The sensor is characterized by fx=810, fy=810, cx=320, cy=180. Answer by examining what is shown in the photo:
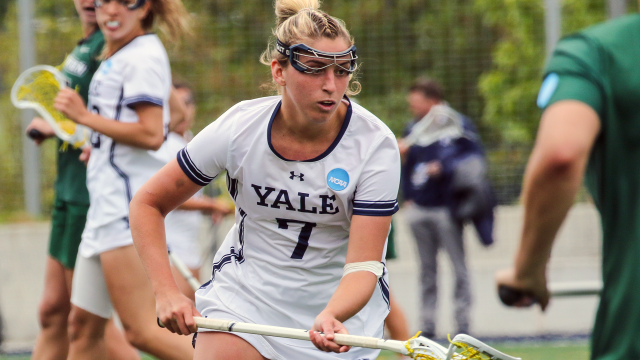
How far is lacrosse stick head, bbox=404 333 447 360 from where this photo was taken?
2.59 meters

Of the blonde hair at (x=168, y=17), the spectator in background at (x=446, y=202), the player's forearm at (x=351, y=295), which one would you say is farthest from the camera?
the spectator in background at (x=446, y=202)

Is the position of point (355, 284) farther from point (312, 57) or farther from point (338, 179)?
point (312, 57)

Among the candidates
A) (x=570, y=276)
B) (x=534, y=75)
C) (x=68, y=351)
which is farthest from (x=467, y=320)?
(x=68, y=351)

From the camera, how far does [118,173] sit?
156 inches

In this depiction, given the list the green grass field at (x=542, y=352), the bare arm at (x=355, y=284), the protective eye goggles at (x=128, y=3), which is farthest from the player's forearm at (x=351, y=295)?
the green grass field at (x=542, y=352)

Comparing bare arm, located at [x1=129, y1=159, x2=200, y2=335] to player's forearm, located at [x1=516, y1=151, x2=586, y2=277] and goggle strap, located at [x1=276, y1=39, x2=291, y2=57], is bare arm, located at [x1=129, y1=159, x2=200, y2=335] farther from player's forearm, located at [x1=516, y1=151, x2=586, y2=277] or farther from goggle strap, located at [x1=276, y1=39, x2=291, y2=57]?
player's forearm, located at [x1=516, y1=151, x2=586, y2=277]

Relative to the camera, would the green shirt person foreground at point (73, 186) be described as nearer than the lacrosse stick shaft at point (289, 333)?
No

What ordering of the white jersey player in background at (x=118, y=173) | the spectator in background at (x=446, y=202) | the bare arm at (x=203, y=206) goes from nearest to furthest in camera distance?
the white jersey player in background at (x=118, y=173), the bare arm at (x=203, y=206), the spectator in background at (x=446, y=202)

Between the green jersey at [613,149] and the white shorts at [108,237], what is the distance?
8.08 ft

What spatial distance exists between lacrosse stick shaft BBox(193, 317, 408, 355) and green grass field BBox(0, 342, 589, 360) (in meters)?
4.01

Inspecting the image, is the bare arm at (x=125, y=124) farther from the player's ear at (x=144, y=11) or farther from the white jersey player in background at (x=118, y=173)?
the player's ear at (x=144, y=11)

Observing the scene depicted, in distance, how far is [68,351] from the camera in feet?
13.8

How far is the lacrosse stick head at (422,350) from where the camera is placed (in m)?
2.59

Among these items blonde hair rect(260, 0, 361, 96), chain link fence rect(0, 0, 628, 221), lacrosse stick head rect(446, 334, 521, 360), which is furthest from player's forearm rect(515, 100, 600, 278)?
chain link fence rect(0, 0, 628, 221)
